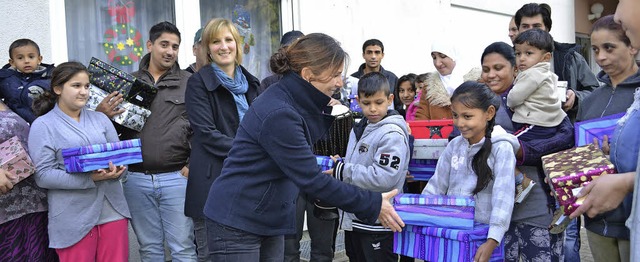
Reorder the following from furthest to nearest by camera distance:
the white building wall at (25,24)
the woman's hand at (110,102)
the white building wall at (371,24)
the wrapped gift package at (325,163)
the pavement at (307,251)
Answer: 1. the pavement at (307,251)
2. the white building wall at (371,24)
3. the white building wall at (25,24)
4. the woman's hand at (110,102)
5. the wrapped gift package at (325,163)

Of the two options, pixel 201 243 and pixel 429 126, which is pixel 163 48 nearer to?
pixel 201 243

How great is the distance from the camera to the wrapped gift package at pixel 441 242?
9.95 ft

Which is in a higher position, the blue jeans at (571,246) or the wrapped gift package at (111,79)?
the wrapped gift package at (111,79)

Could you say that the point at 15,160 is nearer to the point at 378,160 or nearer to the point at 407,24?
the point at 378,160

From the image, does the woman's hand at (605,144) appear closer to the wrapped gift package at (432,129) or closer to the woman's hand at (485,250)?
the woman's hand at (485,250)

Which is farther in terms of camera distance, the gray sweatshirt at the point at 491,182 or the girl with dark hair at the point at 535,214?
the girl with dark hair at the point at 535,214

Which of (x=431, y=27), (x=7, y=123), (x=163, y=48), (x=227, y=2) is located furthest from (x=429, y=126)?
(x=431, y=27)

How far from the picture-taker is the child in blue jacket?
168 inches

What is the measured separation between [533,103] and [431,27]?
507cm

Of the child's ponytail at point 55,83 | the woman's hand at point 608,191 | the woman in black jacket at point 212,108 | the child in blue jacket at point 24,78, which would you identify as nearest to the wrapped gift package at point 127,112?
the child's ponytail at point 55,83

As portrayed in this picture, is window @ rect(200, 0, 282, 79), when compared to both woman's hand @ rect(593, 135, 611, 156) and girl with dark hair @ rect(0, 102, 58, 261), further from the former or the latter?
woman's hand @ rect(593, 135, 611, 156)

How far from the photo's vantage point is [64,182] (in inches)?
148

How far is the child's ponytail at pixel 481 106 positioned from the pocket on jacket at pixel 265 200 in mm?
1285

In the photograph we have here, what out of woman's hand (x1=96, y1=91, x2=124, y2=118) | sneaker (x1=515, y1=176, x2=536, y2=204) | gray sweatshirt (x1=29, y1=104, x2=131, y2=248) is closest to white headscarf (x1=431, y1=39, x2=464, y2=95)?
sneaker (x1=515, y1=176, x2=536, y2=204)
